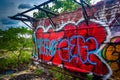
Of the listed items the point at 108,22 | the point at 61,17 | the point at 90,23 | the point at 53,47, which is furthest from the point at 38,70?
the point at 108,22

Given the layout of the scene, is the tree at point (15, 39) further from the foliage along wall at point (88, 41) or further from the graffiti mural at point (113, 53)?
the graffiti mural at point (113, 53)

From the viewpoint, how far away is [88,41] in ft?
24.8

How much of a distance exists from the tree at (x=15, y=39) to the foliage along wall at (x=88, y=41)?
4952mm

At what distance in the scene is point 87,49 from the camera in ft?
25.0

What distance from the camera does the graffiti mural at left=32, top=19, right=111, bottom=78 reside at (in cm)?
700

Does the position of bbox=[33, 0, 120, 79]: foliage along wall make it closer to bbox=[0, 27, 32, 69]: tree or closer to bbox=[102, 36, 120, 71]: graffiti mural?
bbox=[102, 36, 120, 71]: graffiti mural

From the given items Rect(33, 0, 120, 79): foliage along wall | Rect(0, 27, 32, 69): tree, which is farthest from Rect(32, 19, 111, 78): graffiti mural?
Rect(0, 27, 32, 69): tree

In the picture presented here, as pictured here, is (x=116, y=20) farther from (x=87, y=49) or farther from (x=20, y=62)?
(x=20, y=62)

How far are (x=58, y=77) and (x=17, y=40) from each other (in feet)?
24.8

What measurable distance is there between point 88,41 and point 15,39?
954cm

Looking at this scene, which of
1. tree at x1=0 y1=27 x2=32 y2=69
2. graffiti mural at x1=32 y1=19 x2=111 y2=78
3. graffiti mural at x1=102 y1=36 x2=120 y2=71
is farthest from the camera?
tree at x1=0 y1=27 x2=32 y2=69

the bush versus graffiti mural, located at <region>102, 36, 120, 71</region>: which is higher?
graffiti mural, located at <region>102, 36, 120, 71</region>

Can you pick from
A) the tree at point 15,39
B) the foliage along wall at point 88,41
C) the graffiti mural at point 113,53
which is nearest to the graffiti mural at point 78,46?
the foliage along wall at point 88,41

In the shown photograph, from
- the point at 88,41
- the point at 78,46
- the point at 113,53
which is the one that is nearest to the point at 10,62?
the point at 78,46
